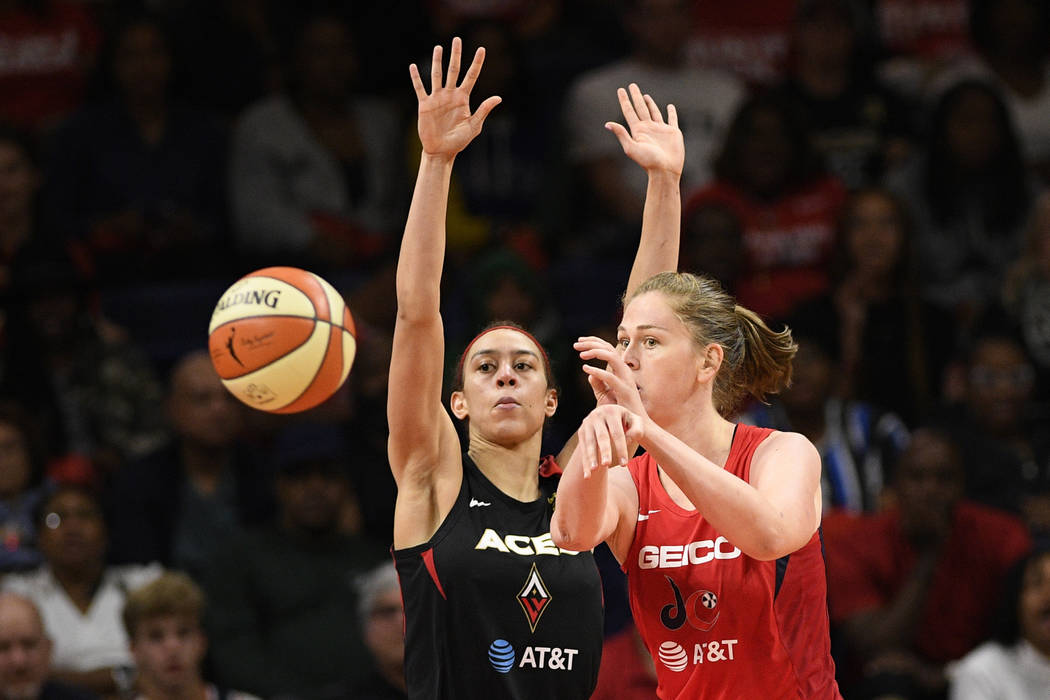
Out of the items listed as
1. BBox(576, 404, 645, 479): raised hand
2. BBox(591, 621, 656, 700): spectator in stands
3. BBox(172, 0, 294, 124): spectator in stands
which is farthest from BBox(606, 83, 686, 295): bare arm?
BBox(172, 0, 294, 124): spectator in stands

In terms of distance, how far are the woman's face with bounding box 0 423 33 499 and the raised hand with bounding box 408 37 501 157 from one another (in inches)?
143

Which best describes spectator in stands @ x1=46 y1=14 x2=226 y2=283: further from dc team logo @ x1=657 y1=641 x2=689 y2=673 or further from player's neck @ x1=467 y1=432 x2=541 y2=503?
dc team logo @ x1=657 y1=641 x2=689 y2=673

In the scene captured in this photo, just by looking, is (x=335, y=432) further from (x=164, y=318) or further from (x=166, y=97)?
(x=166, y=97)

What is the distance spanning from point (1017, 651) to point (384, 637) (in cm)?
294

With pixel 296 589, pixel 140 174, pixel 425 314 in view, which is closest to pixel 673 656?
pixel 425 314

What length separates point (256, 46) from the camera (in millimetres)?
10438

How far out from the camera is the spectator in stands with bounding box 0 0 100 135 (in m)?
10.3

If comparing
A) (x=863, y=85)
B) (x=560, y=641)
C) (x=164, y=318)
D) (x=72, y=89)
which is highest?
(x=72, y=89)

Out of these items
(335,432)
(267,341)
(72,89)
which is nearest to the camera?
(267,341)

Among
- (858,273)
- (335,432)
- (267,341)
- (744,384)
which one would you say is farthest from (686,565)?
(858,273)

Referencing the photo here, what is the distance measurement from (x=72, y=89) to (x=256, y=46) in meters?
1.26

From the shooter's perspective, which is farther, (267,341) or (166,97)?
(166,97)

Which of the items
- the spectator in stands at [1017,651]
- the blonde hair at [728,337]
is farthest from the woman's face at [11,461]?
the spectator in stands at [1017,651]

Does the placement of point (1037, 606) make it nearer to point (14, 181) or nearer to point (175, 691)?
point (175, 691)
